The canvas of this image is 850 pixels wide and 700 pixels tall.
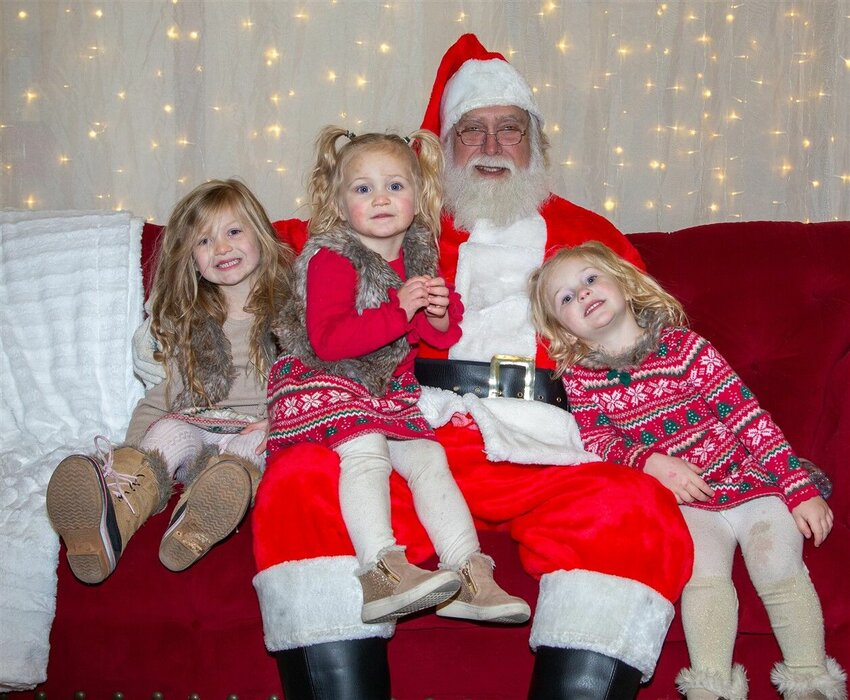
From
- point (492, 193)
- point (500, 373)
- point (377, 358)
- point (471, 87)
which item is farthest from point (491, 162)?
point (377, 358)

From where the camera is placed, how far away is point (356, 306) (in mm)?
2324

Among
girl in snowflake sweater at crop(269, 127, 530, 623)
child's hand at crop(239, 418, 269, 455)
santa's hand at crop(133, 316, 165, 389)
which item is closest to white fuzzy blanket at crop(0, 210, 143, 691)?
santa's hand at crop(133, 316, 165, 389)

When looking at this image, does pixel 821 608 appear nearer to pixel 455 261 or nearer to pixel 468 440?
pixel 468 440

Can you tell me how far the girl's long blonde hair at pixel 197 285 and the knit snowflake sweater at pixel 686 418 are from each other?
86 cm

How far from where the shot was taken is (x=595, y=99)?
383 cm

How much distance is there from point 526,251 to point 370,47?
1.50 m

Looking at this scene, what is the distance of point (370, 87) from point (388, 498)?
227 cm

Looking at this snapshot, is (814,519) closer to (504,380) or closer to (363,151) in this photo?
(504,380)

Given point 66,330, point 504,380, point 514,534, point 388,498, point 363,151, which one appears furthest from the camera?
point 66,330

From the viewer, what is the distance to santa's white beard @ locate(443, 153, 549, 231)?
284 cm

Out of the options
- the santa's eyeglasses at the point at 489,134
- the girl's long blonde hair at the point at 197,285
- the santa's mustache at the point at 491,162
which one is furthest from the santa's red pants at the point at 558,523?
the santa's eyeglasses at the point at 489,134

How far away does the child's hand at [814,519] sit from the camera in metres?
2.09

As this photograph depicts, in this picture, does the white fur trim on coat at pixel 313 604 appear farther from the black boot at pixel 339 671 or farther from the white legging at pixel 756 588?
the white legging at pixel 756 588

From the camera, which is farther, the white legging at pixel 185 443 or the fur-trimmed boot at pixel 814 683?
the white legging at pixel 185 443
